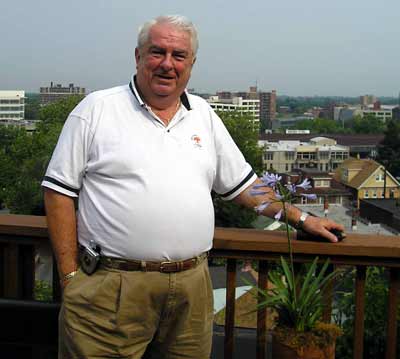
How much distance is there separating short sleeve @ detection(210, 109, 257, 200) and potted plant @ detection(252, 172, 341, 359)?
56 mm

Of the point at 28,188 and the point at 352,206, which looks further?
the point at 352,206

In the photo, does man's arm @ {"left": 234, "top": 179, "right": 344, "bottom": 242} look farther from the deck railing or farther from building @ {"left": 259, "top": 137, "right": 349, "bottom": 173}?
building @ {"left": 259, "top": 137, "right": 349, "bottom": 173}

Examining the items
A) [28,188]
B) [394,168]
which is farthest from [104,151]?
[394,168]

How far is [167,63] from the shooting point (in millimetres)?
1954

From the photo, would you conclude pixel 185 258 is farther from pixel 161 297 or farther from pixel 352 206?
pixel 352 206

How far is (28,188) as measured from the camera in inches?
1109

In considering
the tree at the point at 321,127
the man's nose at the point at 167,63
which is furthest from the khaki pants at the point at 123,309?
the tree at the point at 321,127

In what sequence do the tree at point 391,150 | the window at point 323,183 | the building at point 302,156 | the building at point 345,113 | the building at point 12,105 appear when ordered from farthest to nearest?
the building at point 345,113 < the building at point 12,105 < the building at point 302,156 < the tree at point 391,150 < the window at point 323,183

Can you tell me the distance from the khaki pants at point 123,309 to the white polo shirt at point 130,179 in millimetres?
78

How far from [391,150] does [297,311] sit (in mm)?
57816

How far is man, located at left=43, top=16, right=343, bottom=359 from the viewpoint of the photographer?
1.93 metres

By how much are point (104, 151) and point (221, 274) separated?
5.05 m

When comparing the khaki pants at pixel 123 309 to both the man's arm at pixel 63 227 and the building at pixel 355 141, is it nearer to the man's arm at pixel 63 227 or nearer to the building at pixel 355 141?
the man's arm at pixel 63 227

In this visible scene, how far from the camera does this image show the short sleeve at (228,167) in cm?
218
